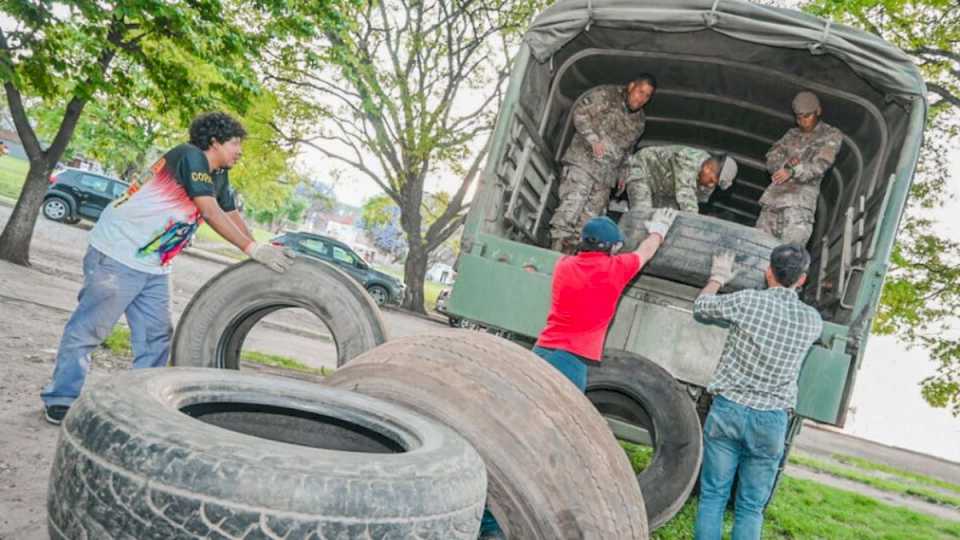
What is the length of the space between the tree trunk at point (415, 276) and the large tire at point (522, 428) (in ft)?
64.6

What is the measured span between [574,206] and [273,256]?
2.84 m

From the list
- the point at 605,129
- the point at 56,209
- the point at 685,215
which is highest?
the point at 605,129

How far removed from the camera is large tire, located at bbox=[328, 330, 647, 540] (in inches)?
64.8

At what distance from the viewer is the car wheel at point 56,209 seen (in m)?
20.1

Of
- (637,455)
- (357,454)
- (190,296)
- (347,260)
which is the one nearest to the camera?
(357,454)

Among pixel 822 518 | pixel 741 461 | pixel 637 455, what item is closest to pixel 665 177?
pixel 741 461

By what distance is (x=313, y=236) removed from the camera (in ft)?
71.4

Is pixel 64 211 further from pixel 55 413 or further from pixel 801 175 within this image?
pixel 801 175

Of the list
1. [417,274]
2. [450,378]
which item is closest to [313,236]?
[417,274]

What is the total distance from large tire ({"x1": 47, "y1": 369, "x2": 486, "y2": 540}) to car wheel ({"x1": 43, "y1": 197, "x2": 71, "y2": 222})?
22.3 metres

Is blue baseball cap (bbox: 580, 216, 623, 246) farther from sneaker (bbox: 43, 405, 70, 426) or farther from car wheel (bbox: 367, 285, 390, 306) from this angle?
car wheel (bbox: 367, 285, 390, 306)

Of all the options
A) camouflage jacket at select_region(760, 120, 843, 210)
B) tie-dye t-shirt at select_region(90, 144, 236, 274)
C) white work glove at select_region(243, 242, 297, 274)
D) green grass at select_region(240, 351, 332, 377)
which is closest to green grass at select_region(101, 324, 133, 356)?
green grass at select_region(240, 351, 332, 377)

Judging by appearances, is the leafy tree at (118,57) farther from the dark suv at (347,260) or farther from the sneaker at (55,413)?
the dark suv at (347,260)

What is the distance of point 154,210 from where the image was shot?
3.58 meters
